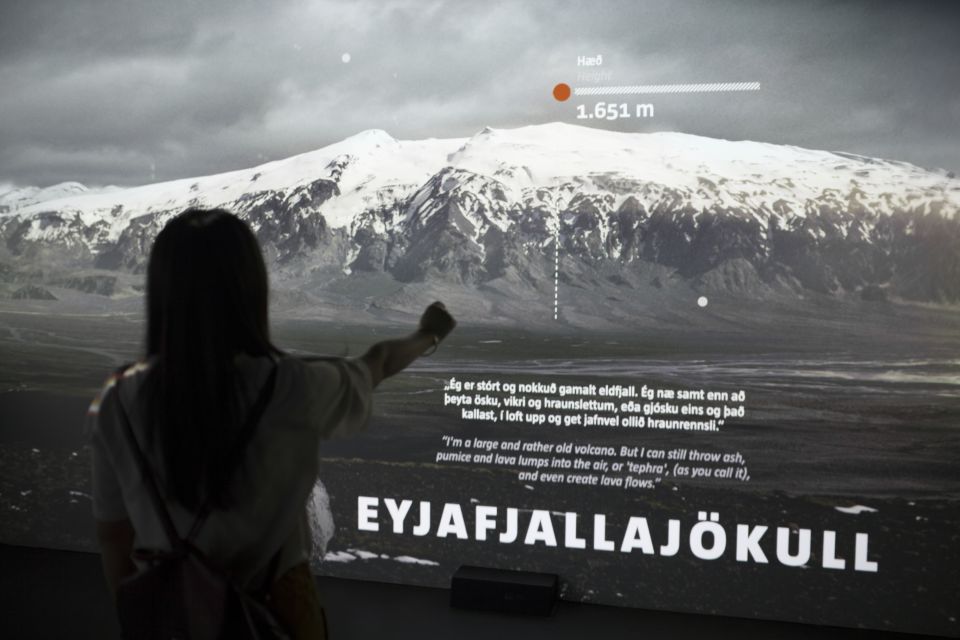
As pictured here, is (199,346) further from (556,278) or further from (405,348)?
(556,278)

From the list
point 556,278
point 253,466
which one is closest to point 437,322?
point 253,466

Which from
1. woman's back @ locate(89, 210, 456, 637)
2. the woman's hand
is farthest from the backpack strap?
the woman's hand

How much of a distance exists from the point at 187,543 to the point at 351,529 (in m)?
2.56

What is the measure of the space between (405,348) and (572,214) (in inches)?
85.5

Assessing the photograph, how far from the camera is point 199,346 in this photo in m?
1.19

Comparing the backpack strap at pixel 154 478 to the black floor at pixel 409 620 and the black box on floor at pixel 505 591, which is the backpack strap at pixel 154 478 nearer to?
the black floor at pixel 409 620

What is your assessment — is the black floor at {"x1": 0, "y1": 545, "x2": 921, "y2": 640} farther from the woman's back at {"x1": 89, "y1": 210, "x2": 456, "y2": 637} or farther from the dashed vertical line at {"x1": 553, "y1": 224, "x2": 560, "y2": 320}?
the woman's back at {"x1": 89, "y1": 210, "x2": 456, "y2": 637}

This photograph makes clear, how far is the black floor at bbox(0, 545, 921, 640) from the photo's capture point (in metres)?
3.14

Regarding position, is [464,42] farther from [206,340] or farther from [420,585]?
[206,340]

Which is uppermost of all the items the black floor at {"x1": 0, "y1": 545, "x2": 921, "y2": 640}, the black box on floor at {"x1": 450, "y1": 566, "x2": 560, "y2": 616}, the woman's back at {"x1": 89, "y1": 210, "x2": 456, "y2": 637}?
the woman's back at {"x1": 89, "y1": 210, "x2": 456, "y2": 637}

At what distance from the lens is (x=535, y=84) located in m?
3.54

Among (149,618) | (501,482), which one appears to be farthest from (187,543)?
(501,482)

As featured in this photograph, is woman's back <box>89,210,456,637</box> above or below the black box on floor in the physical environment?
above

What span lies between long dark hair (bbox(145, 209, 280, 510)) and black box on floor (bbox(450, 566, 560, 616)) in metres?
2.30
